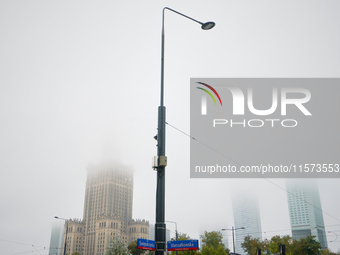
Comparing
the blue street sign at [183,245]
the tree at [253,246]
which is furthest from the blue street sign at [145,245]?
the tree at [253,246]

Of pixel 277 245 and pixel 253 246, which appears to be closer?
pixel 277 245

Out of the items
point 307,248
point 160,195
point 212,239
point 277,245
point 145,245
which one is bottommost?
point 307,248

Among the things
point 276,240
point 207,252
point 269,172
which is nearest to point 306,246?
point 276,240

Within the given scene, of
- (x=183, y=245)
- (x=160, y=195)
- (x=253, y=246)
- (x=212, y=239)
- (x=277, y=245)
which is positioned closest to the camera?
(x=160, y=195)

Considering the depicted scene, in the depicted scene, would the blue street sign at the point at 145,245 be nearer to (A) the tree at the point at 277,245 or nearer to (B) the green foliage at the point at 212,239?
(A) the tree at the point at 277,245

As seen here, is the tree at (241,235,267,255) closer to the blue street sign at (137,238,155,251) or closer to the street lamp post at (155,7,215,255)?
the blue street sign at (137,238,155,251)

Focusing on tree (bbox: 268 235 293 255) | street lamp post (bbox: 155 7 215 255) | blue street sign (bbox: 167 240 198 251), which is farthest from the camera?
tree (bbox: 268 235 293 255)

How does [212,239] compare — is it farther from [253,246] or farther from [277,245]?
[277,245]

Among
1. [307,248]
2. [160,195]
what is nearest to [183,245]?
[160,195]

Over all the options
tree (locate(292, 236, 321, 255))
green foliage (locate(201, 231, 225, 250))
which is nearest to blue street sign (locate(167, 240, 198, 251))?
tree (locate(292, 236, 321, 255))

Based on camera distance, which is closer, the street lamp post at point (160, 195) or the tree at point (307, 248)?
Answer: the street lamp post at point (160, 195)

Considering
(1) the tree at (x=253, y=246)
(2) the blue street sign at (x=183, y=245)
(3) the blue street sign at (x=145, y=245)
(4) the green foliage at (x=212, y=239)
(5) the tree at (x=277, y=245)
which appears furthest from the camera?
(4) the green foliage at (x=212, y=239)

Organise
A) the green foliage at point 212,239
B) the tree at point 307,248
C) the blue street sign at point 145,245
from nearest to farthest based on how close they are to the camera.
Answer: the blue street sign at point 145,245 < the tree at point 307,248 < the green foliage at point 212,239

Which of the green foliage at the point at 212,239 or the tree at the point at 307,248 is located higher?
the green foliage at the point at 212,239
